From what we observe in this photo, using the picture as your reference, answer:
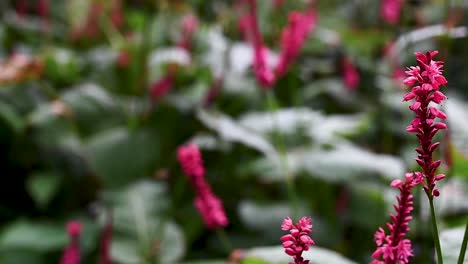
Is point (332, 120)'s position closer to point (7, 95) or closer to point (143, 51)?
point (143, 51)

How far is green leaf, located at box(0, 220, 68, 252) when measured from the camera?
970mm

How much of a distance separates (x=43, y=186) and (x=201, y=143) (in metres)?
0.28

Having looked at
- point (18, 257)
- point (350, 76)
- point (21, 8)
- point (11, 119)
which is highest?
point (21, 8)

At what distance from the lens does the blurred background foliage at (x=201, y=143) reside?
886 millimetres

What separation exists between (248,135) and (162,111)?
34 centimetres

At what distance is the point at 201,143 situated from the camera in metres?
1.04

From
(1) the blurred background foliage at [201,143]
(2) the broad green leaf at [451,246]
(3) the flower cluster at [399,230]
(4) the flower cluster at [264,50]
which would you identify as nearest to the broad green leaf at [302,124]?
(1) the blurred background foliage at [201,143]

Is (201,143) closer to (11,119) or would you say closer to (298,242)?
(11,119)

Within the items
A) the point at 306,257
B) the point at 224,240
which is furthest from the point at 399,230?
the point at 224,240

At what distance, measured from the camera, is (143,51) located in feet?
4.01

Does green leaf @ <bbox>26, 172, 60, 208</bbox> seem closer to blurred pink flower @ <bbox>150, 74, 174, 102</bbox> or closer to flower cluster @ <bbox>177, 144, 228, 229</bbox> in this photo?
blurred pink flower @ <bbox>150, 74, 174, 102</bbox>

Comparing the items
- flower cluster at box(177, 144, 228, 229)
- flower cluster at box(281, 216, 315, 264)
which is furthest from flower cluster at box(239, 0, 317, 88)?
flower cluster at box(281, 216, 315, 264)

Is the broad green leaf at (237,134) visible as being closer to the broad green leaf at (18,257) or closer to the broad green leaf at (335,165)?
the broad green leaf at (335,165)

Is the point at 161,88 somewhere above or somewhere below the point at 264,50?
above
